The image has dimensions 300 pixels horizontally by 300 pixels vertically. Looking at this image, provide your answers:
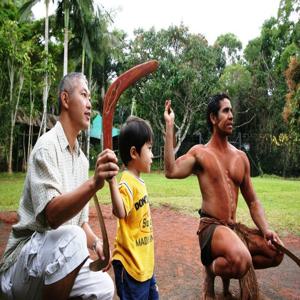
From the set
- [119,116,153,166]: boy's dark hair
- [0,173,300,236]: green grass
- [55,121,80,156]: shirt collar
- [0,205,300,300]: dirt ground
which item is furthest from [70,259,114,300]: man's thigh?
[0,173,300,236]: green grass

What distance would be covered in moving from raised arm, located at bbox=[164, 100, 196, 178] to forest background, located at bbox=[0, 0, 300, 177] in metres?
15.3

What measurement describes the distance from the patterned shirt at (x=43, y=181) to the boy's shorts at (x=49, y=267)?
64 mm

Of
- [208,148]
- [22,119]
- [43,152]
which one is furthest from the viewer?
[22,119]

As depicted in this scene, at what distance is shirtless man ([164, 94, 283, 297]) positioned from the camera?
310 cm

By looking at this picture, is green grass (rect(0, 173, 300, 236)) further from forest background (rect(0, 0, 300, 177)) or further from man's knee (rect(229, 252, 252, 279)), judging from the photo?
forest background (rect(0, 0, 300, 177))

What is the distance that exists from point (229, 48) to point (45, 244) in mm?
29728

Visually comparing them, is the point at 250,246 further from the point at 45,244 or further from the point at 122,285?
the point at 45,244

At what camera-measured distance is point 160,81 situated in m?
24.2

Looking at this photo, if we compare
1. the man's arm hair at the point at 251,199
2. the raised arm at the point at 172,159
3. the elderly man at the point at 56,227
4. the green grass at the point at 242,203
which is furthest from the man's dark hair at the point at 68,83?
the green grass at the point at 242,203

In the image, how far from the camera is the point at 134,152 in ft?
9.01

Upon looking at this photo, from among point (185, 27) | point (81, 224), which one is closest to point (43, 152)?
point (81, 224)

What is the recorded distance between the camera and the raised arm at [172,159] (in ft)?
9.96

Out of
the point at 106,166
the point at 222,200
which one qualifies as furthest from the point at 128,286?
the point at 222,200

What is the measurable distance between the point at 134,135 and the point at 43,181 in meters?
0.96
